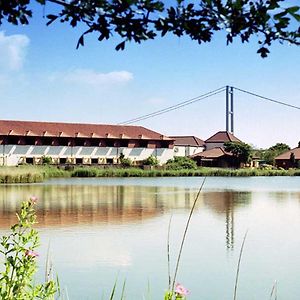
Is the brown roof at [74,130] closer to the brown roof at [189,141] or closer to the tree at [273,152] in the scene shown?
the brown roof at [189,141]

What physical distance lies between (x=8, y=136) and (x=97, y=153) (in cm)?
599

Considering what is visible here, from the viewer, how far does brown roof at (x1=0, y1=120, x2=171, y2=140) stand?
37.9 m

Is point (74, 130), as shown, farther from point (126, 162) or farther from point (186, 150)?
point (186, 150)

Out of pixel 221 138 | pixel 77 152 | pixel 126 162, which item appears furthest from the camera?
pixel 221 138

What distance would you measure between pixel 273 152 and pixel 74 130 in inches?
781

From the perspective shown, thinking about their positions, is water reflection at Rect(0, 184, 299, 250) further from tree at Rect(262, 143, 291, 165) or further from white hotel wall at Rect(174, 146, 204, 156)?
white hotel wall at Rect(174, 146, 204, 156)

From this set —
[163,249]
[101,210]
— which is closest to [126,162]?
[101,210]

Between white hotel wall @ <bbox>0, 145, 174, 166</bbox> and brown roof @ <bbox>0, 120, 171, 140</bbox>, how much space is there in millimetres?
863

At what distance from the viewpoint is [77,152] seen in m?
39.0

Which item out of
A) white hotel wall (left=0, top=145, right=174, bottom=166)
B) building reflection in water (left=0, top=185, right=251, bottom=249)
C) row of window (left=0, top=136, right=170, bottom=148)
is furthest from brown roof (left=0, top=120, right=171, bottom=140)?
building reflection in water (left=0, top=185, right=251, bottom=249)

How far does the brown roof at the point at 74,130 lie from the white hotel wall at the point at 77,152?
2.83 feet

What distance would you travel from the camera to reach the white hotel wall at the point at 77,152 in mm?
37094

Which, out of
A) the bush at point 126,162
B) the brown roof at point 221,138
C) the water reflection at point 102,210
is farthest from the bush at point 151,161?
the water reflection at point 102,210

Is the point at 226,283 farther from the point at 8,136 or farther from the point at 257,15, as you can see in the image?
the point at 8,136
